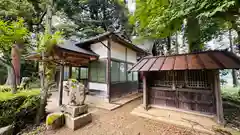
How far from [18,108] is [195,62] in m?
6.42

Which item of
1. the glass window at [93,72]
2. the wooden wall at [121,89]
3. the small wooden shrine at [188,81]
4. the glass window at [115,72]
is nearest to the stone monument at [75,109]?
the small wooden shrine at [188,81]

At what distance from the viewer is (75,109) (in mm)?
3770

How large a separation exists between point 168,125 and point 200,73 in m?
2.39

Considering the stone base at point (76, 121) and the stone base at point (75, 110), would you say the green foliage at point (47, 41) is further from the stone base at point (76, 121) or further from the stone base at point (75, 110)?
the stone base at point (76, 121)

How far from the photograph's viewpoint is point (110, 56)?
665cm

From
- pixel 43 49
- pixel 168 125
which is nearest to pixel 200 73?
pixel 168 125

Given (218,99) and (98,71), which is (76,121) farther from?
(218,99)

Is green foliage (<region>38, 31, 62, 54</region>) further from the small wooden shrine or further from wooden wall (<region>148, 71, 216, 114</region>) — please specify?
wooden wall (<region>148, 71, 216, 114</region>)

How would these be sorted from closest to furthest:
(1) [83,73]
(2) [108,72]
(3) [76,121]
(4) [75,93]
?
(3) [76,121] < (4) [75,93] < (2) [108,72] < (1) [83,73]

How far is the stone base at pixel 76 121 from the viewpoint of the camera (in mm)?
3576

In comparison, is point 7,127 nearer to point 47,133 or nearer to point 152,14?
point 47,133

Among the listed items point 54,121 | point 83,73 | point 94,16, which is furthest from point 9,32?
point 94,16

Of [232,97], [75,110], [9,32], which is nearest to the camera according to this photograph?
[9,32]

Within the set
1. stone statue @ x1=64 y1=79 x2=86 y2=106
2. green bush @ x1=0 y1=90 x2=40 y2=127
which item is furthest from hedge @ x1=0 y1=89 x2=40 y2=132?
stone statue @ x1=64 y1=79 x2=86 y2=106
